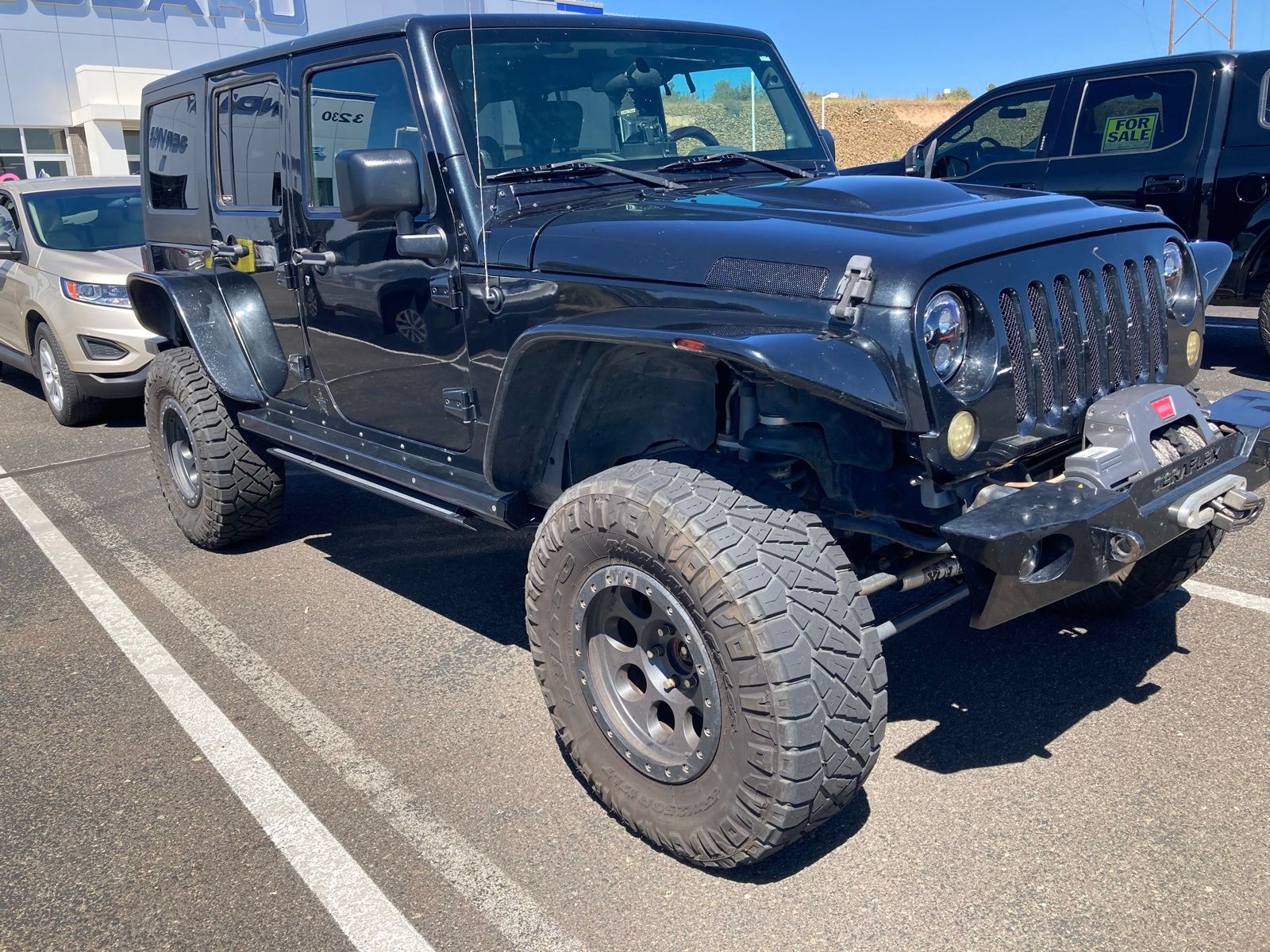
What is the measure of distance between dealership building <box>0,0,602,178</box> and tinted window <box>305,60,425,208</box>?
22410 millimetres

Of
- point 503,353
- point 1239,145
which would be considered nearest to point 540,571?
point 503,353

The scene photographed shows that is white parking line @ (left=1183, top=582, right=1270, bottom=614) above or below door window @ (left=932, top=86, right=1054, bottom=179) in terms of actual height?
below

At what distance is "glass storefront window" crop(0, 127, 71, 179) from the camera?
25.7 meters

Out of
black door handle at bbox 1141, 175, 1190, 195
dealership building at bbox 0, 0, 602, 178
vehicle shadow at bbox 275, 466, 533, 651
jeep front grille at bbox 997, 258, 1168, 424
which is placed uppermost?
dealership building at bbox 0, 0, 602, 178

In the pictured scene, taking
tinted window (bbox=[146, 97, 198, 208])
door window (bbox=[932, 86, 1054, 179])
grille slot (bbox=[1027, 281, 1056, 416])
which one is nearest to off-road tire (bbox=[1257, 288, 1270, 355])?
door window (bbox=[932, 86, 1054, 179])

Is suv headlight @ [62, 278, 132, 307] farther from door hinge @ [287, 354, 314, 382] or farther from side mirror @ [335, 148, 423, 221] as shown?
side mirror @ [335, 148, 423, 221]

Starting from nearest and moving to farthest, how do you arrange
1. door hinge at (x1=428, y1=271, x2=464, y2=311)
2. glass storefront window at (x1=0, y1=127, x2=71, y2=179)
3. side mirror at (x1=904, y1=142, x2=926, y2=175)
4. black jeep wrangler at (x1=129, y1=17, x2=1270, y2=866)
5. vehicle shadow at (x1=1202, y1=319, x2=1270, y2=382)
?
black jeep wrangler at (x1=129, y1=17, x2=1270, y2=866) < door hinge at (x1=428, y1=271, x2=464, y2=311) < side mirror at (x1=904, y1=142, x2=926, y2=175) < vehicle shadow at (x1=1202, y1=319, x2=1270, y2=382) < glass storefront window at (x1=0, y1=127, x2=71, y2=179)

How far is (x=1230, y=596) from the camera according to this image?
4055 millimetres

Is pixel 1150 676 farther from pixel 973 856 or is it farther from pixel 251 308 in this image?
pixel 251 308

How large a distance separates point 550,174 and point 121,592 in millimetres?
2788

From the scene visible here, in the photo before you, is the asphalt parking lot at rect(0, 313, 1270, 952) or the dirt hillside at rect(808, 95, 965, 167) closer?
the asphalt parking lot at rect(0, 313, 1270, 952)

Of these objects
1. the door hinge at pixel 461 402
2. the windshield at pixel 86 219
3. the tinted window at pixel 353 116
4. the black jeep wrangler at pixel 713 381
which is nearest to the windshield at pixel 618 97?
the black jeep wrangler at pixel 713 381

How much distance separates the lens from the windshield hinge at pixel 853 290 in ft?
7.99

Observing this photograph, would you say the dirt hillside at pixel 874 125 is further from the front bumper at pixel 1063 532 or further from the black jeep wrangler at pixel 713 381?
the front bumper at pixel 1063 532
